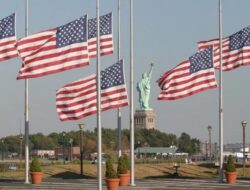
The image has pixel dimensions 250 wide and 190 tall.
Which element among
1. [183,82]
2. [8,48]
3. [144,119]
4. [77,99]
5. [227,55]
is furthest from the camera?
[144,119]

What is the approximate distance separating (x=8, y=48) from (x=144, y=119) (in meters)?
150

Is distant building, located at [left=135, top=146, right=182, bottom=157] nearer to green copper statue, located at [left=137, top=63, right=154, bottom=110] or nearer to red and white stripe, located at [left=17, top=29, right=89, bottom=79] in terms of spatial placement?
green copper statue, located at [left=137, top=63, right=154, bottom=110]

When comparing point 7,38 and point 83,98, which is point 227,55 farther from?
point 7,38

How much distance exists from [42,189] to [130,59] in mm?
7882

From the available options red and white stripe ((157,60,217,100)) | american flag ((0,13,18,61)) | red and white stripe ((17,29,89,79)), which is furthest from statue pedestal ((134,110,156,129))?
red and white stripe ((17,29,89,79))

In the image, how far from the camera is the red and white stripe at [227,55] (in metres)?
35.4

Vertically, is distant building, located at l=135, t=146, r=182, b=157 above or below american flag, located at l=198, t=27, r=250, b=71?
below

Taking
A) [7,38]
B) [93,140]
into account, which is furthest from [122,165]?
[93,140]

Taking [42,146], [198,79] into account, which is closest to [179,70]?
[198,79]

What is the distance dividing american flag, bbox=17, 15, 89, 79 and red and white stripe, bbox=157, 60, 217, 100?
7476 millimetres

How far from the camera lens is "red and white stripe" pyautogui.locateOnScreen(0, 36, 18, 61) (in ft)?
109

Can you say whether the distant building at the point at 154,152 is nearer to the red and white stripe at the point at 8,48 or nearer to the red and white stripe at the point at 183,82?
the red and white stripe at the point at 183,82

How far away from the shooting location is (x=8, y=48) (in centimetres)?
3356

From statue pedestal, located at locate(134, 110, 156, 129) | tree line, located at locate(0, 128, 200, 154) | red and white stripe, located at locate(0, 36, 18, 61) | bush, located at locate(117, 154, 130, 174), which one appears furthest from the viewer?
statue pedestal, located at locate(134, 110, 156, 129)
